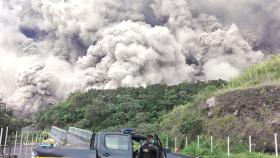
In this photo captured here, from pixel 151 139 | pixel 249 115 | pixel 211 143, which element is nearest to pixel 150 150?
pixel 151 139

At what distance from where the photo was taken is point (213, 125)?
19.1 metres

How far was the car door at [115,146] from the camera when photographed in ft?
22.6

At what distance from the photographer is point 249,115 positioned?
1761 cm

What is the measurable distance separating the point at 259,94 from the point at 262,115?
1197mm

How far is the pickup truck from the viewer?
6861 mm

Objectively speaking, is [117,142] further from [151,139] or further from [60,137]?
[60,137]

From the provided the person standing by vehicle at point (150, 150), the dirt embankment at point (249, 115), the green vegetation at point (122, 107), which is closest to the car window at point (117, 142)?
the person standing by vehicle at point (150, 150)

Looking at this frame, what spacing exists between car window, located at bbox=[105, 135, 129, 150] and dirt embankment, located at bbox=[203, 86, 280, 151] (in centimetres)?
1026

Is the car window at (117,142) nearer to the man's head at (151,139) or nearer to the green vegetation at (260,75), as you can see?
the man's head at (151,139)

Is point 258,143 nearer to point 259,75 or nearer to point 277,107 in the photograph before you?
point 277,107

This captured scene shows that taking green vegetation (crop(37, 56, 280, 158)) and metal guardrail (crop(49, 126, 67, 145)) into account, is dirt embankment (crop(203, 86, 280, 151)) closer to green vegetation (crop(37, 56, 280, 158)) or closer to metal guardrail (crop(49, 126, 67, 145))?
green vegetation (crop(37, 56, 280, 158))

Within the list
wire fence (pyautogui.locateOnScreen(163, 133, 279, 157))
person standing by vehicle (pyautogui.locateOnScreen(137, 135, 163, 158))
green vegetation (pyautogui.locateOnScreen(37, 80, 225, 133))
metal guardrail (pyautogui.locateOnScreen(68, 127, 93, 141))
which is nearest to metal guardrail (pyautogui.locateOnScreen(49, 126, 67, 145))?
metal guardrail (pyautogui.locateOnScreen(68, 127, 93, 141))

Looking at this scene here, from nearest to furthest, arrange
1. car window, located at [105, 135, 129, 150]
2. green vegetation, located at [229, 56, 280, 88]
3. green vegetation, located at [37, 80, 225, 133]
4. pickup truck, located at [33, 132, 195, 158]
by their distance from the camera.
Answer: pickup truck, located at [33, 132, 195, 158] < car window, located at [105, 135, 129, 150] < green vegetation, located at [229, 56, 280, 88] < green vegetation, located at [37, 80, 225, 133]

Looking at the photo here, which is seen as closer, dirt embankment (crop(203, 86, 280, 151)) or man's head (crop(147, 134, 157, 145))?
man's head (crop(147, 134, 157, 145))
